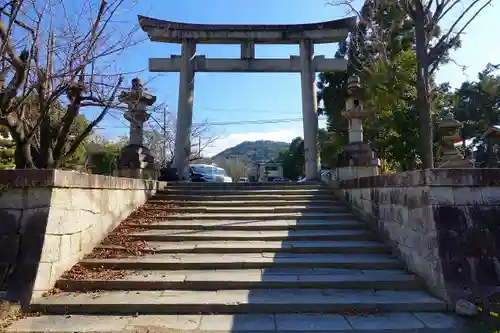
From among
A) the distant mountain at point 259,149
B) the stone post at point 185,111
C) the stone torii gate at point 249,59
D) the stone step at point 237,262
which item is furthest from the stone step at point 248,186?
the distant mountain at point 259,149

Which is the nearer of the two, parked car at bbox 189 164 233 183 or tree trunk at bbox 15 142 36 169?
tree trunk at bbox 15 142 36 169

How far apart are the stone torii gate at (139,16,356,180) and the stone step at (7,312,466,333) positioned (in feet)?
29.1

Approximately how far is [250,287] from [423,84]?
7.37 m

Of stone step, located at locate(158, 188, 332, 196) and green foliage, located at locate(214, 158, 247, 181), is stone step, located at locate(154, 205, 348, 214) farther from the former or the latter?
green foliage, located at locate(214, 158, 247, 181)

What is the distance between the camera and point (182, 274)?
4.86 metres

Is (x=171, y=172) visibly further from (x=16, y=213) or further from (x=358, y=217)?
(x=16, y=213)

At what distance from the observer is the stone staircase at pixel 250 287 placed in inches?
146

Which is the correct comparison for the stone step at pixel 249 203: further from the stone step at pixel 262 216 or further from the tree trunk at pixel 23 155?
the tree trunk at pixel 23 155

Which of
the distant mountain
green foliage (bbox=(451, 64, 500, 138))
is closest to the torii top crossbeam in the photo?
green foliage (bbox=(451, 64, 500, 138))

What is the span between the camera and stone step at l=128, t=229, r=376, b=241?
6234mm

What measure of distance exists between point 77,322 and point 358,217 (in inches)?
205

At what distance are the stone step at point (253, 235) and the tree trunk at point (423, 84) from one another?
4.29 meters

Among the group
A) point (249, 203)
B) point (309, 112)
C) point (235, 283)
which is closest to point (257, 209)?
point (249, 203)

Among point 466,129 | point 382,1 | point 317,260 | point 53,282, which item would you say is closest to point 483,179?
point 317,260
